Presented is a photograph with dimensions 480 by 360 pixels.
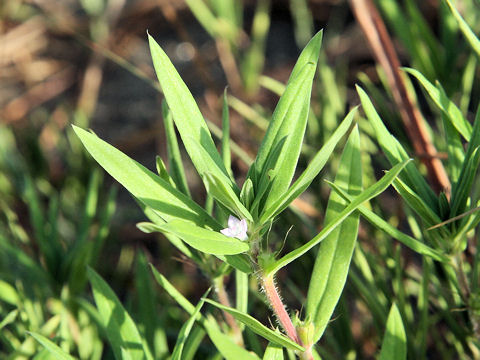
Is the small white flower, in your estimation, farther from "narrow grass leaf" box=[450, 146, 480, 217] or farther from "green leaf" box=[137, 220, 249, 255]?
"narrow grass leaf" box=[450, 146, 480, 217]

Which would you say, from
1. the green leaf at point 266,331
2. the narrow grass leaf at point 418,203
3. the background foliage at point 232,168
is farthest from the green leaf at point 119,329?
the narrow grass leaf at point 418,203

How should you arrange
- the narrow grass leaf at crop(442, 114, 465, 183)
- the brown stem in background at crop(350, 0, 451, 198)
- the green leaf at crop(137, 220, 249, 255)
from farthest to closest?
1. the brown stem in background at crop(350, 0, 451, 198)
2. the narrow grass leaf at crop(442, 114, 465, 183)
3. the green leaf at crop(137, 220, 249, 255)

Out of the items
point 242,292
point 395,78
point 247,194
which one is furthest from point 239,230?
point 395,78

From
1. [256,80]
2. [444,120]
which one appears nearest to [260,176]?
[444,120]

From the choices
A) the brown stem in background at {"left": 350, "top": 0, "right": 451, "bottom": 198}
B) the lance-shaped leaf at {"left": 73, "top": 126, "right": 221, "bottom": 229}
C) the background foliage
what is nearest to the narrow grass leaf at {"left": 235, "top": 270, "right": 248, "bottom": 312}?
the background foliage

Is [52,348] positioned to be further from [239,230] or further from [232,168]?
[232,168]

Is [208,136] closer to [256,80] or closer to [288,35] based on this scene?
[256,80]

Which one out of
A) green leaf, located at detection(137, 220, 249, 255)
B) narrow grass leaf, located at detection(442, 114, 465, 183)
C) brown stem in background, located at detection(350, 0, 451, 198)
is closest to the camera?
green leaf, located at detection(137, 220, 249, 255)
